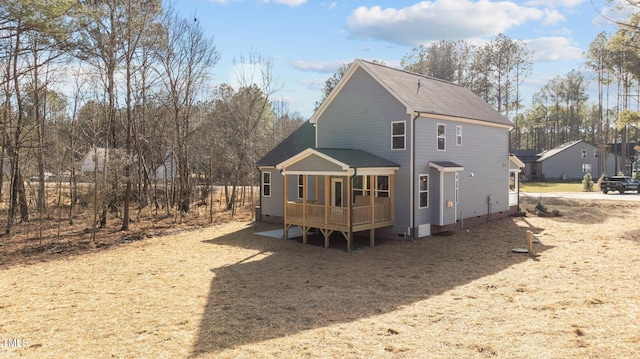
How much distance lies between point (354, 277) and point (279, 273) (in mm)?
2055

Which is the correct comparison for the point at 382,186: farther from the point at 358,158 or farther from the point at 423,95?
the point at 423,95

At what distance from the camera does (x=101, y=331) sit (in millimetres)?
7094

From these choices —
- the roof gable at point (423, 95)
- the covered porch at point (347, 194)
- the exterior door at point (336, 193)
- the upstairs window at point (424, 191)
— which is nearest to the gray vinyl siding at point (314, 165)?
the covered porch at point (347, 194)

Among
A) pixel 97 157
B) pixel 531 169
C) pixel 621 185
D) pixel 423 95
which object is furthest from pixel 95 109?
pixel 531 169

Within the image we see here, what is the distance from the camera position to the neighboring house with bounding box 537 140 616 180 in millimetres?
49344

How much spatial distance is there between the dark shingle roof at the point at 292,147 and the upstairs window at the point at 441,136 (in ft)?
22.2

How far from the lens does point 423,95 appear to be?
17484mm

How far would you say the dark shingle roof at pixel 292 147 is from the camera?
67.9 ft

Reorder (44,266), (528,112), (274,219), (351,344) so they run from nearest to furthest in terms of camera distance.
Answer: (351,344), (44,266), (274,219), (528,112)

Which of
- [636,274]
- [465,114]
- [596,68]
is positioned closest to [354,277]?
[636,274]

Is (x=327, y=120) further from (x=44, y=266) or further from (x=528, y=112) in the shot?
(x=528, y=112)

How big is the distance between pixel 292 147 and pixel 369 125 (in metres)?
6.18

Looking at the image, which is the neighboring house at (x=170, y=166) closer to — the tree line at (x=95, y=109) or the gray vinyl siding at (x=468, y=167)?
the tree line at (x=95, y=109)

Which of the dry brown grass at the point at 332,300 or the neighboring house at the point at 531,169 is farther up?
the neighboring house at the point at 531,169
